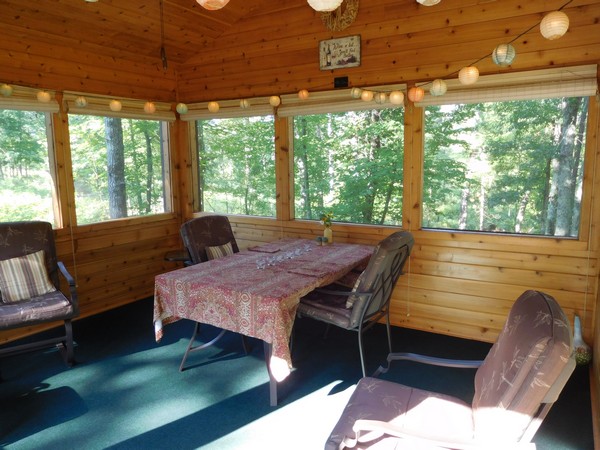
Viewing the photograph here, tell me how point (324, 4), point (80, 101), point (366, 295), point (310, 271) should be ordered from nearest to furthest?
point (324, 4) → point (366, 295) → point (310, 271) → point (80, 101)

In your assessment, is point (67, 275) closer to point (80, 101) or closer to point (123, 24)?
point (80, 101)

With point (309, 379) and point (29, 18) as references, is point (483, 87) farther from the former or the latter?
point (29, 18)

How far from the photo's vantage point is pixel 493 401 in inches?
62.2

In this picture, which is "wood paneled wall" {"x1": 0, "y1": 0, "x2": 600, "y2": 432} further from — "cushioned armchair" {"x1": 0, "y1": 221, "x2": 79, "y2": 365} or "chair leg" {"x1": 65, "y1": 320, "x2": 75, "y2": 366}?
"chair leg" {"x1": 65, "y1": 320, "x2": 75, "y2": 366}

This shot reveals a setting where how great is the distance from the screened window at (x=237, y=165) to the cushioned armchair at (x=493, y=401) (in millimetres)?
2919

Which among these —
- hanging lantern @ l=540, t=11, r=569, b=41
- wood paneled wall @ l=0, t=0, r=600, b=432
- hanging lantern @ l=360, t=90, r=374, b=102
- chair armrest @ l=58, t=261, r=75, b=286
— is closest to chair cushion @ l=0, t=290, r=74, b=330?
chair armrest @ l=58, t=261, r=75, b=286

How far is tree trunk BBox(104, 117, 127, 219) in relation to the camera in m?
4.40

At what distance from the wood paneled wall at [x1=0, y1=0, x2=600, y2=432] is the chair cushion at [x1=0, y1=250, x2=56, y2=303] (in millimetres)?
527

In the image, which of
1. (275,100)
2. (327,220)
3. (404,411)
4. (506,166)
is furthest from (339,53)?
(404,411)

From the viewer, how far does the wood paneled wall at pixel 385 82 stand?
10.5 ft

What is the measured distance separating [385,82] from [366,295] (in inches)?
76.7

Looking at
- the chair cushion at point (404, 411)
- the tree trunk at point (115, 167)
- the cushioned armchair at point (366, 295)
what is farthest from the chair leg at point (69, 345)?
the chair cushion at point (404, 411)

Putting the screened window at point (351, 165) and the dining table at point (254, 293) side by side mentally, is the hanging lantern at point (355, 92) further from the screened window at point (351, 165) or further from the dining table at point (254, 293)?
the dining table at point (254, 293)

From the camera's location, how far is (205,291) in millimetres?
2705
